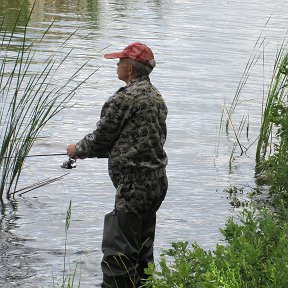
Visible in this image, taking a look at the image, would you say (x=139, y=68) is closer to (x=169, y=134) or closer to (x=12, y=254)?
(x=12, y=254)

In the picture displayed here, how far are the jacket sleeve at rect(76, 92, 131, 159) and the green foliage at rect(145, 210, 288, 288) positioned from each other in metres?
1.48

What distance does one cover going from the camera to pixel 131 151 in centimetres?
602

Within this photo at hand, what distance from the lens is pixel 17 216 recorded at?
28.9 ft

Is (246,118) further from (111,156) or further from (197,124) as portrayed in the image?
(111,156)

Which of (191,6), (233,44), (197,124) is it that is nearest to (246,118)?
(197,124)

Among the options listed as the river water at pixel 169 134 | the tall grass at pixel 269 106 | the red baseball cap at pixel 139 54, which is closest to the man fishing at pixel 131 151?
the red baseball cap at pixel 139 54

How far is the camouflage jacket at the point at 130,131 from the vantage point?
19.6 feet

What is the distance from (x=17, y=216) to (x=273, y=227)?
4.53 meters

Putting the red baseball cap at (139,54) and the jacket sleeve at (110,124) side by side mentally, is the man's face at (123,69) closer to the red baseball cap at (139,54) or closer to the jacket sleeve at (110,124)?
the red baseball cap at (139,54)

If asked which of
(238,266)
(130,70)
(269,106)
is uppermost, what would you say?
(130,70)

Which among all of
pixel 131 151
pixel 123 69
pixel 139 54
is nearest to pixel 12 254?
pixel 131 151

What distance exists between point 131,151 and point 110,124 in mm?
223

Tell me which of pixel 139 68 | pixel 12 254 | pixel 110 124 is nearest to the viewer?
pixel 110 124

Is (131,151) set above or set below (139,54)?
below
